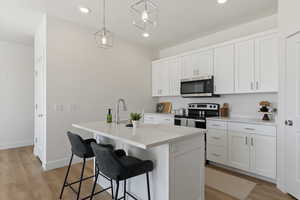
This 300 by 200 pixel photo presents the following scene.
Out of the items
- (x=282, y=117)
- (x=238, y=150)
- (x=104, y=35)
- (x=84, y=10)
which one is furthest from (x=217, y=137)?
(x=84, y=10)

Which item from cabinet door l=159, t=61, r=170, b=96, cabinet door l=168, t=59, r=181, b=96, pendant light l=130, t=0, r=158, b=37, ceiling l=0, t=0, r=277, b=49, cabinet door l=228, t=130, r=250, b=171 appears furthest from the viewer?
cabinet door l=159, t=61, r=170, b=96

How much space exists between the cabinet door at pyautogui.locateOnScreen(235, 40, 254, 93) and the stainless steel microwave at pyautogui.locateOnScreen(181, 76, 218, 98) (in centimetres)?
52

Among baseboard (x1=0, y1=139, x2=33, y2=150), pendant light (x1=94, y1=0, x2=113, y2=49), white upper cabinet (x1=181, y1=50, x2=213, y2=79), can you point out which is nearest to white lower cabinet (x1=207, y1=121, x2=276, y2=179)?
white upper cabinet (x1=181, y1=50, x2=213, y2=79)

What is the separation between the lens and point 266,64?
2910mm

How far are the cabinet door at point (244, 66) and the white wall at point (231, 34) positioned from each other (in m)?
0.50

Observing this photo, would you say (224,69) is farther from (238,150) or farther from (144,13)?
(144,13)

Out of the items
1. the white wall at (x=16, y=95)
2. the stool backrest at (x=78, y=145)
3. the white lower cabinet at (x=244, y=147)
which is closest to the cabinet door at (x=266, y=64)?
the white lower cabinet at (x=244, y=147)

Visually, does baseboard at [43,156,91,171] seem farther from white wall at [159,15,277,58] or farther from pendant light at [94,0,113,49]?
white wall at [159,15,277,58]

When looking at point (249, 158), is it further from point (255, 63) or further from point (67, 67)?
point (67, 67)

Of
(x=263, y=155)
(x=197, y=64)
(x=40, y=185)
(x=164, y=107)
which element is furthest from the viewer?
(x=164, y=107)

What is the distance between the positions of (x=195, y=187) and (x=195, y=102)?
2.64m

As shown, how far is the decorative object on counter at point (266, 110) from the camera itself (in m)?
3.02

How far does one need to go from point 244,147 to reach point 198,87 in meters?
1.55

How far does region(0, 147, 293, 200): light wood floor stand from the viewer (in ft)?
7.46
